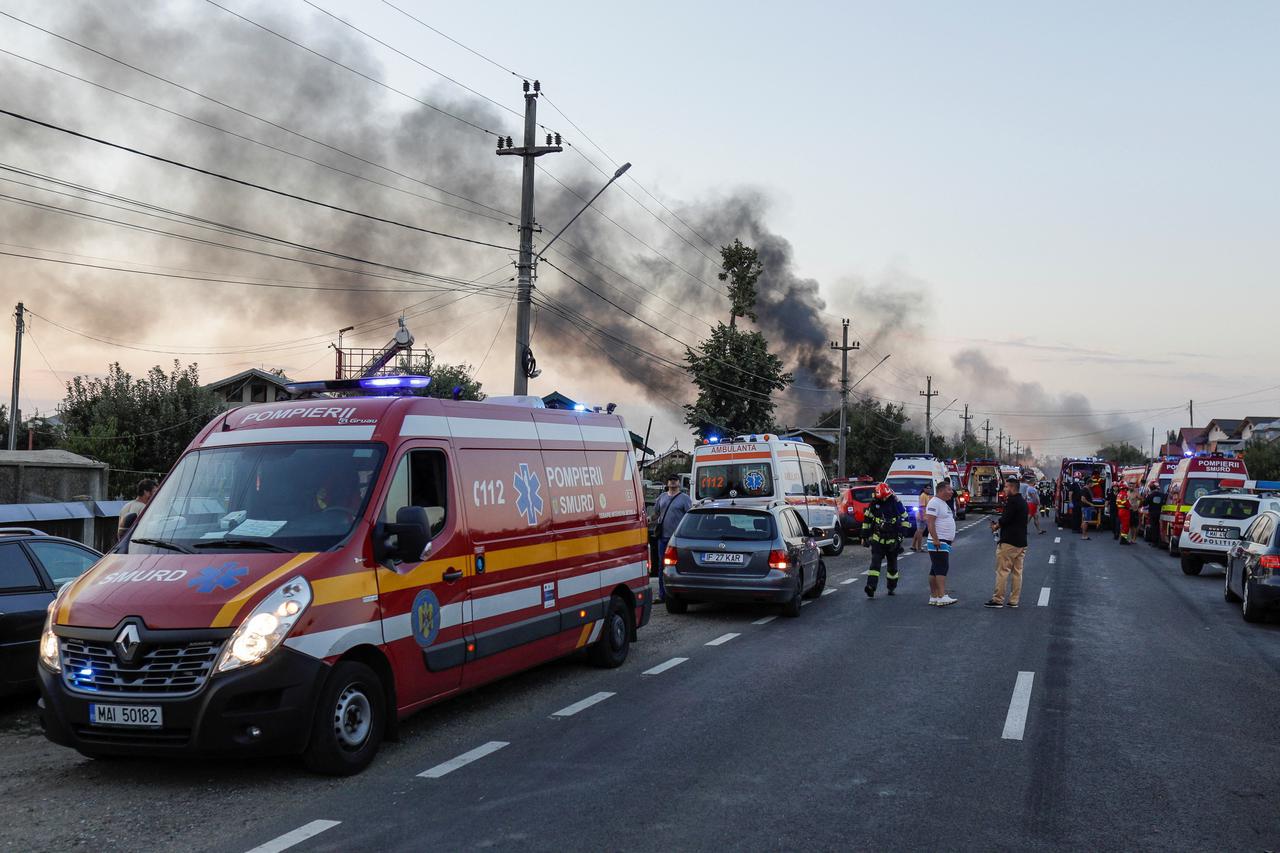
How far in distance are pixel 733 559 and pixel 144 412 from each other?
31.9 m

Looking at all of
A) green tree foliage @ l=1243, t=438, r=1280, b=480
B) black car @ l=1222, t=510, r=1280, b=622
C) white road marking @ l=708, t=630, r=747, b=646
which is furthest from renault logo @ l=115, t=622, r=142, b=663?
green tree foliage @ l=1243, t=438, r=1280, b=480

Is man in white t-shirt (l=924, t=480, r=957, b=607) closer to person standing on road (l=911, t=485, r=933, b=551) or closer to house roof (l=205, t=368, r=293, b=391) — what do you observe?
person standing on road (l=911, t=485, r=933, b=551)

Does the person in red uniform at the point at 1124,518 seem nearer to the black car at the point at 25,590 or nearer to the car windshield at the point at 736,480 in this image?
the car windshield at the point at 736,480

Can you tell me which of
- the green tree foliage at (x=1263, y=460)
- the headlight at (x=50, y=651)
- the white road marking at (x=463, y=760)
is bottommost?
the white road marking at (x=463, y=760)

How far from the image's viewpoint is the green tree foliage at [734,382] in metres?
54.0

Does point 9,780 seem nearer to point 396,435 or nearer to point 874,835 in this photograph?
point 396,435

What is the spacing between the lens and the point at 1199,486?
2686cm

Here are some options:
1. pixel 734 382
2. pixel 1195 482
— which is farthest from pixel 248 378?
pixel 1195 482

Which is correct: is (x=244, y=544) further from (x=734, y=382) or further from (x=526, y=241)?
(x=734, y=382)

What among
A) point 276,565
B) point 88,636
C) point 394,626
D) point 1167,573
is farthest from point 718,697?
point 1167,573

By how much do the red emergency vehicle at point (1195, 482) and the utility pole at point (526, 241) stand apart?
1753 cm

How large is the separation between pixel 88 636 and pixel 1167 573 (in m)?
20.6

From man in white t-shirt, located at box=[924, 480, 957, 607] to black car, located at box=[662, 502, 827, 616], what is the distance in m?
2.01

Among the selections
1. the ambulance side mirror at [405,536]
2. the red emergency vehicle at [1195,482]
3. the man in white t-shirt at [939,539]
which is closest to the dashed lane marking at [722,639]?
the man in white t-shirt at [939,539]
